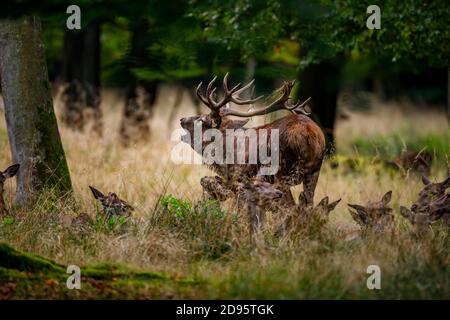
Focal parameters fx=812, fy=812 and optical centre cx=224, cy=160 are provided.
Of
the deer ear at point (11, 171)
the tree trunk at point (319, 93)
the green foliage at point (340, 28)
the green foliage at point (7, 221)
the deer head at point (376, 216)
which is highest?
the green foliage at point (340, 28)

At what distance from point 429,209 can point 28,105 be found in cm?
433

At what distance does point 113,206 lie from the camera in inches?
328

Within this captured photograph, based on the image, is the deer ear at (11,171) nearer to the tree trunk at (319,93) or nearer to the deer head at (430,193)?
the deer head at (430,193)

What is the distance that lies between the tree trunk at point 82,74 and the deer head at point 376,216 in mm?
7927

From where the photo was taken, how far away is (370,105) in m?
24.8

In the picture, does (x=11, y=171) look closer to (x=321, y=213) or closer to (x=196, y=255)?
(x=196, y=255)

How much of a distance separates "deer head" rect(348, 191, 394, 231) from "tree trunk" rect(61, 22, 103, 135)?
7.93 m

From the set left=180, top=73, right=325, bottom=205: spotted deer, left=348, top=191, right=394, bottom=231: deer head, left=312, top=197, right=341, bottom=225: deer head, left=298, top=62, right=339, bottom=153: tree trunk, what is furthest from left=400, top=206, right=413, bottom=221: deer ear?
left=298, top=62, right=339, bottom=153: tree trunk

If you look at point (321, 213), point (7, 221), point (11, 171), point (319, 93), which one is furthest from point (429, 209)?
point (319, 93)

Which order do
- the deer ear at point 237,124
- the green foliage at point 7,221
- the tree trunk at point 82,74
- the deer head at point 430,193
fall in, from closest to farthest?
the green foliage at point 7,221 → the deer head at point 430,193 → the deer ear at point 237,124 → the tree trunk at point 82,74

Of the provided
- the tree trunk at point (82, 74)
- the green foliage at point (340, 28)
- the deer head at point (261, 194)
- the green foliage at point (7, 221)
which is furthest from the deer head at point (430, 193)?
the tree trunk at point (82, 74)

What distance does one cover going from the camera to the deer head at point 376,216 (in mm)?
7594
